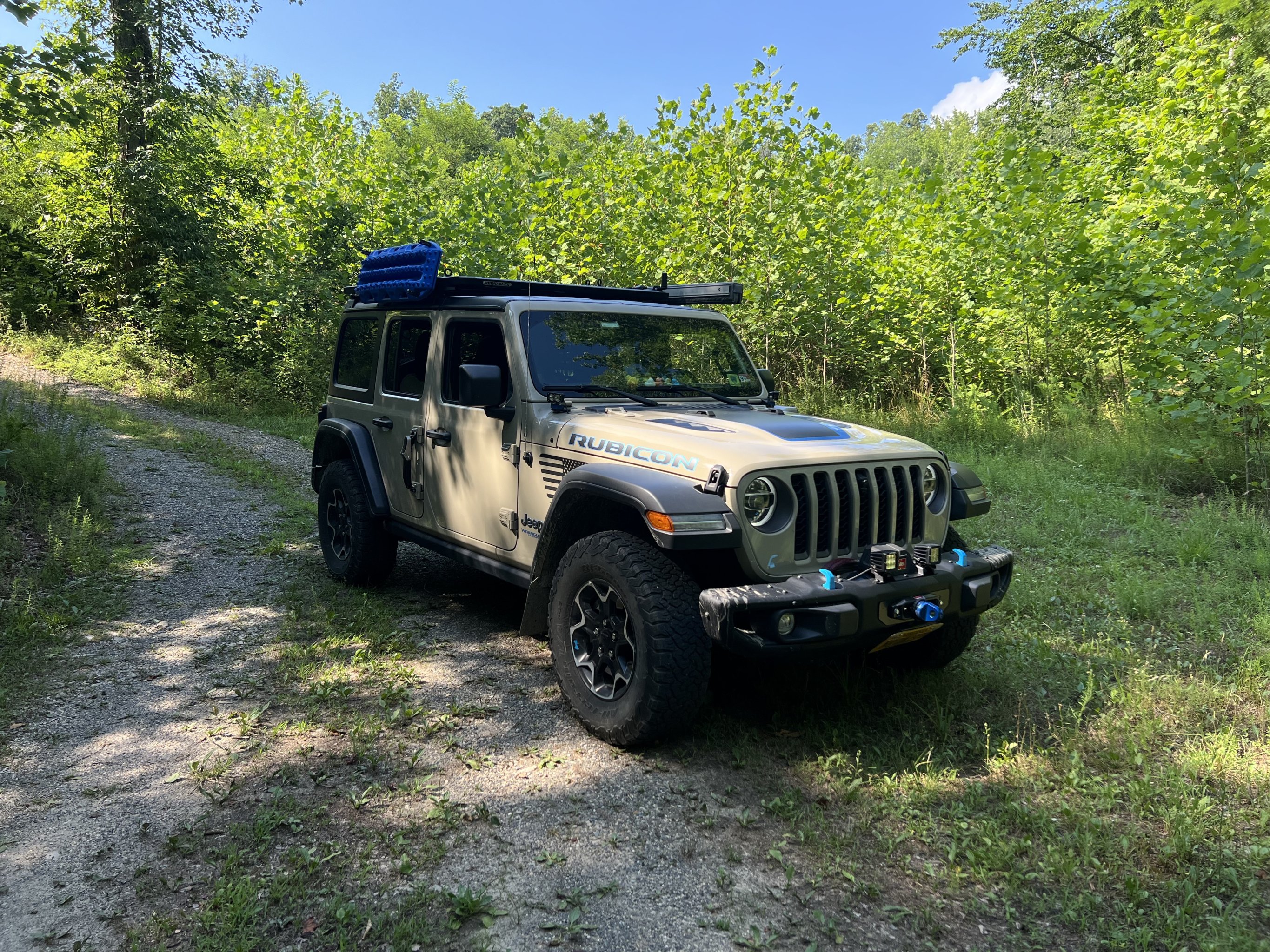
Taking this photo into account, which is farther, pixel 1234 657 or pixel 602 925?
pixel 1234 657

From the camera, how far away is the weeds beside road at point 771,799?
250 cm

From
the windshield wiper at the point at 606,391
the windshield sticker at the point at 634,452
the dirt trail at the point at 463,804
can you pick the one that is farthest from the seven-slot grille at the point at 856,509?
the windshield wiper at the point at 606,391

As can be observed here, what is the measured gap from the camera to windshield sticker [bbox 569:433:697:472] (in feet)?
11.2

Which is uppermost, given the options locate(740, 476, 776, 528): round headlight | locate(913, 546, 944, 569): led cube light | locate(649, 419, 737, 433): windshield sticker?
locate(649, 419, 737, 433): windshield sticker

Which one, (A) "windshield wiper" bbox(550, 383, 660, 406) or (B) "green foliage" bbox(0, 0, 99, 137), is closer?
(A) "windshield wiper" bbox(550, 383, 660, 406)

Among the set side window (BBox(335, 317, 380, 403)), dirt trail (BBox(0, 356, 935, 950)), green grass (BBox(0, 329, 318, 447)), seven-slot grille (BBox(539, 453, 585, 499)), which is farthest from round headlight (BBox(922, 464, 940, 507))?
green grass (BBox(0, 329, 318, 447))

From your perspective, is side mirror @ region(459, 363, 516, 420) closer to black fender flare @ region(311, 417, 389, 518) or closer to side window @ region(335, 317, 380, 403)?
black fender flare @ region(311, 417, 389, 518)

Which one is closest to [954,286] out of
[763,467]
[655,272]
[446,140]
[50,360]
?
[655,272]

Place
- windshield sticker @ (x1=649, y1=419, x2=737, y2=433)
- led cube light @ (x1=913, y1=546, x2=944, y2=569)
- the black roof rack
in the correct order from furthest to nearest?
the black roof rack, windshield sticker @ (x1=649, y1=419, x2=737, y2=433), led cube light @ (x1=913, y1=546, x2=944, y2=569)

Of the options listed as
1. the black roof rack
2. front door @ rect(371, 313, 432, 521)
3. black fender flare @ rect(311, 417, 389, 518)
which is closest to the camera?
the black roof rack

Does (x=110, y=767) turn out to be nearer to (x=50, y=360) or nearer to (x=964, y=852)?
(x=964, y=852)

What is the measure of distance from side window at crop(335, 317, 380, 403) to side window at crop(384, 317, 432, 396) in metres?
0.19

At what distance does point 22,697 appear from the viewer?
154 inches

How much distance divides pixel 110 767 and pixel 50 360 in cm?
1653
